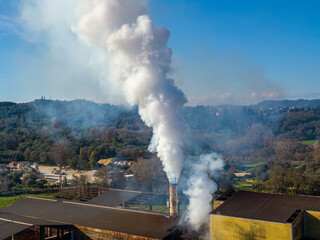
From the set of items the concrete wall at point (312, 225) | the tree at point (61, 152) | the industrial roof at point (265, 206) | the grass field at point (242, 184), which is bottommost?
the grass field at point (242, 184)

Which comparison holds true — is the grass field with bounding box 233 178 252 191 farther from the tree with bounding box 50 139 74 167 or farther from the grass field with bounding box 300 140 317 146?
the grass field with bounding box 300 140 317 146

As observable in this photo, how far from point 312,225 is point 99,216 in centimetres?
1176

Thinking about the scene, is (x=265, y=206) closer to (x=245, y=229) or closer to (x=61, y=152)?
(x=245, y=229)

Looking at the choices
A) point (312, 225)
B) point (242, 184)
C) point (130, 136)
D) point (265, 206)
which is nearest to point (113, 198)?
point (265, 206)

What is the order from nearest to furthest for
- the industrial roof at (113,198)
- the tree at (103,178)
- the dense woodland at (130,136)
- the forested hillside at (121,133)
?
the industrial roof at (113,198)
the tree at (103,178)
the dense woodland at (130,136)
the forested hillside at (121,133)

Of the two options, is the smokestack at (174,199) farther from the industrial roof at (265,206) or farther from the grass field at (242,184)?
the grass field at (242,184)

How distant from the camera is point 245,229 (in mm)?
15578

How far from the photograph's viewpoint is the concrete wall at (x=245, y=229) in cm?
1477

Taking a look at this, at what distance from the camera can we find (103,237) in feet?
56.3

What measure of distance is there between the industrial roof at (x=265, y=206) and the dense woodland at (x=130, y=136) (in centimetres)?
1405

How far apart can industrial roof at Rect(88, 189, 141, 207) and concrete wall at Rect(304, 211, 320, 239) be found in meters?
12.6

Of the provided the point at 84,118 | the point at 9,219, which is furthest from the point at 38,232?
the point at 84,118

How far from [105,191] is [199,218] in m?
11.8

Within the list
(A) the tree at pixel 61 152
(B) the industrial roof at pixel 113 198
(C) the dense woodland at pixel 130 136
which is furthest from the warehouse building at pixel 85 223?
(A) the tree at pixel 61 152
